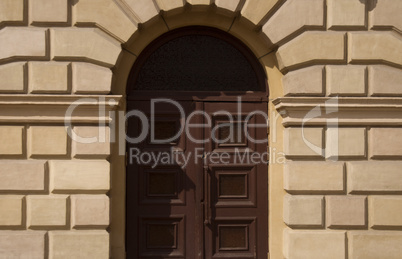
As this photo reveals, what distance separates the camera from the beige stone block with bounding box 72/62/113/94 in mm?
5531

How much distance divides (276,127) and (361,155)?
4.03 feet

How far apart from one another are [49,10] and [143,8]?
127cm

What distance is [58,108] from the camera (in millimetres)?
5527

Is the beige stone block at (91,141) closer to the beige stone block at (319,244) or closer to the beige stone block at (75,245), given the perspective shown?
the beige stone block at (75,245)

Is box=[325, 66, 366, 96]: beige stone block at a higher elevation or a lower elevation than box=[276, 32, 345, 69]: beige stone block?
lower

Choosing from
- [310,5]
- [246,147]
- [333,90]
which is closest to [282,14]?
[310,5]

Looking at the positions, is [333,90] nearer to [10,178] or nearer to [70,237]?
[70,237]

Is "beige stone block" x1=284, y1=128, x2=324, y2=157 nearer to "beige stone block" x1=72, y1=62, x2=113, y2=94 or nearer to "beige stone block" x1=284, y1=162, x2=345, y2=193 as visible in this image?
"beige stone block" x1=284, y1=162, x2=345, y2=193

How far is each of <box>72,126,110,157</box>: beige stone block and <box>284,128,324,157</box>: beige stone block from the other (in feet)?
8.28

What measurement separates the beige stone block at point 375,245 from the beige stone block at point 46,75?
452 cm

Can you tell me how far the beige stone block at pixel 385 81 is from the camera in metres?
5.63

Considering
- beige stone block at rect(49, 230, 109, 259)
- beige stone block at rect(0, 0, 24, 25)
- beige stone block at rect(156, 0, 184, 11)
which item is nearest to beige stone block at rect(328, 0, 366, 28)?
beige stone block at rect(156, 0, 184, 11)

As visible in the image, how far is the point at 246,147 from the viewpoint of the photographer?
6.05 metres

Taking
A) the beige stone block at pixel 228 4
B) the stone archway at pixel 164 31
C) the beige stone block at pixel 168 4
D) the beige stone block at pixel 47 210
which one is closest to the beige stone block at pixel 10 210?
the beige stone block at pixel 47 210
